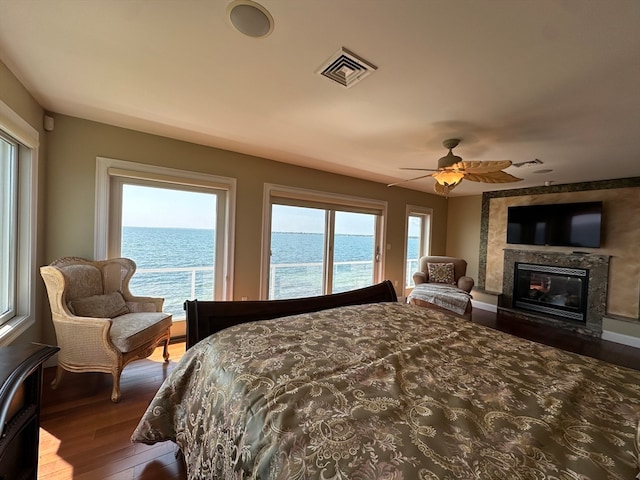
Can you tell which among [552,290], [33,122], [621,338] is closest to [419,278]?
[552,290]

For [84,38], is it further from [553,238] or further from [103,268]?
[553,238]

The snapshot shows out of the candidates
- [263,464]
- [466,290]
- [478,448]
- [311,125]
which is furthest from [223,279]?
[466,290]

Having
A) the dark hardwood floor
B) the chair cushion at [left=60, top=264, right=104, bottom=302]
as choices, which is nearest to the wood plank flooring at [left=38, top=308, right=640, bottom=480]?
the chair cushion at [left=60, top=264, right=104, bottom=302]

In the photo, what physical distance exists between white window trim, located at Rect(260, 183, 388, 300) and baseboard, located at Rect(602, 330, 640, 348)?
133 inches

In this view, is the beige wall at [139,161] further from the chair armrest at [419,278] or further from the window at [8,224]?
the chair armrest at [419,278]

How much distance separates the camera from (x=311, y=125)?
255 centimetres

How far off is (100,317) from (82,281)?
0.35 m

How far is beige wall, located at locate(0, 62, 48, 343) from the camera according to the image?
1.75 meters

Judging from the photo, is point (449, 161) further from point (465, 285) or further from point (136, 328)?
point (136, 328)

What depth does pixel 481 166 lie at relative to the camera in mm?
2381

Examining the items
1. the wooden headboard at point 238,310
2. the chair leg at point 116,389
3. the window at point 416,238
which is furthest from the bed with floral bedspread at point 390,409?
the window at point 416,238

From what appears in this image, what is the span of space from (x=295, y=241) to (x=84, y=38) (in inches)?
121

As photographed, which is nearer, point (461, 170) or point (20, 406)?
point (20, 406)

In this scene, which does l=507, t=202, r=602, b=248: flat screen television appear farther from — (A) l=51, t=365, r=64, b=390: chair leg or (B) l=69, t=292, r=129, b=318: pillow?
(A) l=51, t=365, r=64, b=390: chair leg
